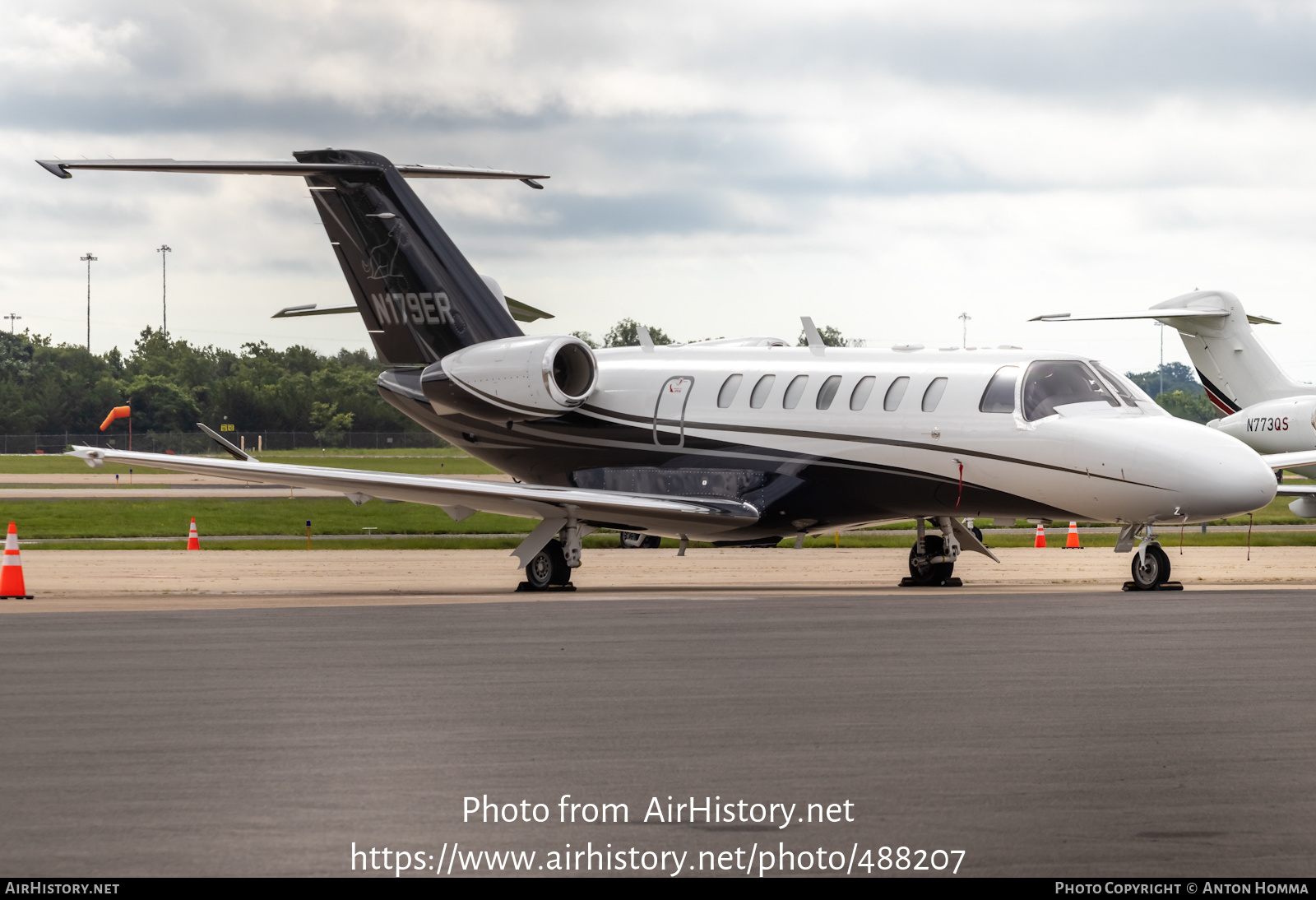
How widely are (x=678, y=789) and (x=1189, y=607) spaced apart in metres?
11.2

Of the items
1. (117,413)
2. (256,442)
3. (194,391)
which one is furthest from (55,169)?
(194,391)

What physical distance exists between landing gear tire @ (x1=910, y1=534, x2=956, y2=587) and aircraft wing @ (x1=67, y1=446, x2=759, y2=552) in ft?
8.71

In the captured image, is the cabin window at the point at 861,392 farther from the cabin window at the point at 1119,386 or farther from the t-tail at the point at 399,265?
the t-tail at the point at 399,265

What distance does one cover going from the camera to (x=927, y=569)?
23.0m

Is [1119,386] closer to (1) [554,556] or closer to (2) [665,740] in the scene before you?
(1) [554,556]

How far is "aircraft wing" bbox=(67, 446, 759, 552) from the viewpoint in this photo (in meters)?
20.4

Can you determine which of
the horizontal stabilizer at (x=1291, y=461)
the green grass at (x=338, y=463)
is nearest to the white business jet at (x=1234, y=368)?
the horizontal stabilizer at (x=1291, y=461)

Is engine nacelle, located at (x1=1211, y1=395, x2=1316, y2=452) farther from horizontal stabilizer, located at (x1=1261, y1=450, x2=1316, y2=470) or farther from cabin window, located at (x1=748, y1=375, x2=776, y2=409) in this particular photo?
cabin window, located at (x1=748, y1=375, x2=776, y2=409)

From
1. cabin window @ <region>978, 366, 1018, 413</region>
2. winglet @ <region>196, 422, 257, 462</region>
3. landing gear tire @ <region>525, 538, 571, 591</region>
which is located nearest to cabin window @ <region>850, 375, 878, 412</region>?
cabin window @ <region>978, 366, 1018, 413</region>

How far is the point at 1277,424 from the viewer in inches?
1437

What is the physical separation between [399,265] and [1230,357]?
22.6 m

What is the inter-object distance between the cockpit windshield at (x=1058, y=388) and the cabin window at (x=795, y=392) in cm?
313

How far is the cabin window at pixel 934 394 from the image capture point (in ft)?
69.5

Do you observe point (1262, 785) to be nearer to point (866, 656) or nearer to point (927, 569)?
point (866, 656)
